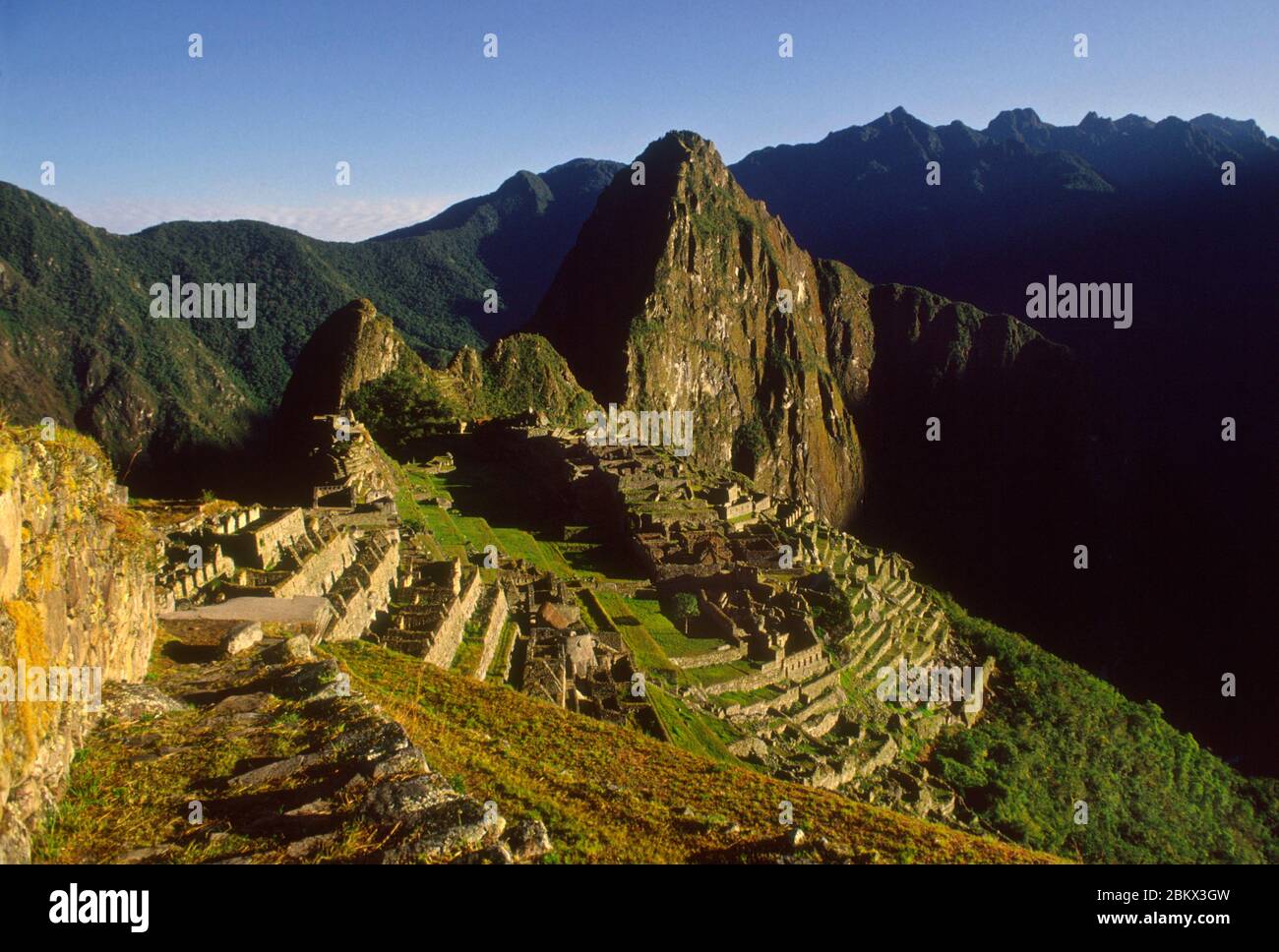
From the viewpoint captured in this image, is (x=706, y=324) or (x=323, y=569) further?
(x=706, y=324)

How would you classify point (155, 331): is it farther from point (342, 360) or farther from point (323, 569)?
point (323, 569)

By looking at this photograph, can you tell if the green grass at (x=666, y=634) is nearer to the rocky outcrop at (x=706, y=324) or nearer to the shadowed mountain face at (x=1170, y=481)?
the shadowed mountain face at (x=1170, y=481)

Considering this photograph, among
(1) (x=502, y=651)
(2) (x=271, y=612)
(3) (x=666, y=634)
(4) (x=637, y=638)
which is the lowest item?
(3) (x=666, y=634)

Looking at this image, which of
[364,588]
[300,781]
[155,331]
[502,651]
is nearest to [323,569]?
[364,588]

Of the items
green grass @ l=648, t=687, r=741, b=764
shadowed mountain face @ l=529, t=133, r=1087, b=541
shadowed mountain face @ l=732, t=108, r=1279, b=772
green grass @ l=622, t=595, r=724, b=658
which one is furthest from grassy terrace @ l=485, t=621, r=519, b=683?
shadowed mountain face @ l=529, t=133, r=1087, b=541

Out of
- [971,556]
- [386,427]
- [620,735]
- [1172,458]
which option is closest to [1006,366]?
[1172,458]

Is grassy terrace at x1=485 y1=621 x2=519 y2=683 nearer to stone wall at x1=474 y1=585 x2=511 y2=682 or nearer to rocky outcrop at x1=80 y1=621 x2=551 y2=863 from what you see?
stone wall at x1=474 y1=585 x2=511 y2=682

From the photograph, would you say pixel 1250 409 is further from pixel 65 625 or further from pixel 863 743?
pixel 65 625

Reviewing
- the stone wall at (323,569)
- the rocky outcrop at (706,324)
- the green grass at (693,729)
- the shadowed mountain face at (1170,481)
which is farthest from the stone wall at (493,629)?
the rocky outcrop at (706,324)
